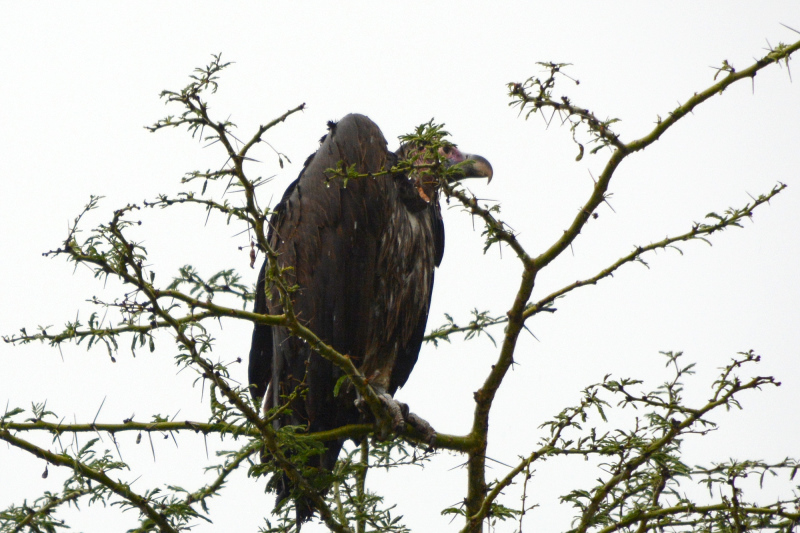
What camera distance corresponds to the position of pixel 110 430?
2.59 m

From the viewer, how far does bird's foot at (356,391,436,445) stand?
3.43m

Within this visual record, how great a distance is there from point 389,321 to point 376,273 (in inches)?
11.5

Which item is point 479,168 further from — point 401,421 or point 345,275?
point 401,421

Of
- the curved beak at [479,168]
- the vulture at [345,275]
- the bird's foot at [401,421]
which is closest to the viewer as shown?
the bird's foot at [401,421]

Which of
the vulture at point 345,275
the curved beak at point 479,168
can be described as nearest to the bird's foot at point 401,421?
the vulture at point 345,275

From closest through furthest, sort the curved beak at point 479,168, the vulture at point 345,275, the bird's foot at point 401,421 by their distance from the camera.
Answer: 1. the bird's foot at point 401,421
2. the vulture at point 345,275
3. the curved beak at point 479,168

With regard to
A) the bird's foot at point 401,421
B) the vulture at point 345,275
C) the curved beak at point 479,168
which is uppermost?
the curved beak at point 479,168

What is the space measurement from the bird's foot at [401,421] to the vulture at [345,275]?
0.94 ft

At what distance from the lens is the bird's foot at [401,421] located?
135 inches

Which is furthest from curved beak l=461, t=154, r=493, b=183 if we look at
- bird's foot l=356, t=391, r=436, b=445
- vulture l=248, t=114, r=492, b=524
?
bird's foot l=356, t=391, r=436, b=445

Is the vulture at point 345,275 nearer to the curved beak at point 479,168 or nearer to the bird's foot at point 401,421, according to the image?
the bird's foot at point 401,421

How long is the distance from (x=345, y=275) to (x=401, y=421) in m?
0.93

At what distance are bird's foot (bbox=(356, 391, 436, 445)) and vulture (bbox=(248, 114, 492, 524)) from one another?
29 centimetres

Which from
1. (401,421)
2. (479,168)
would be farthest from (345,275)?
(479,168)
